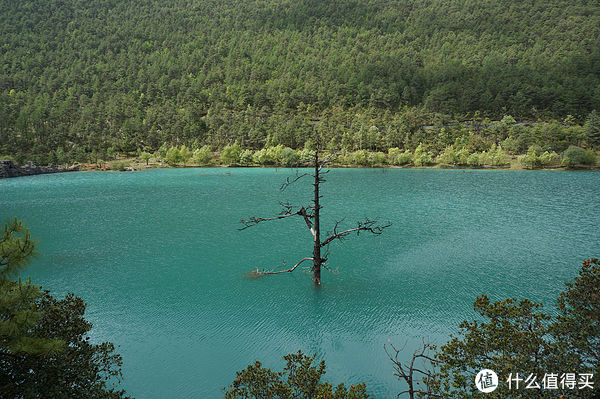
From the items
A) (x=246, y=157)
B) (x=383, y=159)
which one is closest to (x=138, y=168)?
(x=246, y=157)

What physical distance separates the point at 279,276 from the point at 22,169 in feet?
348

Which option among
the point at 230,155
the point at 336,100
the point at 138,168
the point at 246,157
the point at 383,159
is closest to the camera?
the point at 138,168

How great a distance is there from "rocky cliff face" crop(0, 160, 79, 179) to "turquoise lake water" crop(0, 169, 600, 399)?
53.5 metres

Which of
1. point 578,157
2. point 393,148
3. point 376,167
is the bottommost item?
point 376,167

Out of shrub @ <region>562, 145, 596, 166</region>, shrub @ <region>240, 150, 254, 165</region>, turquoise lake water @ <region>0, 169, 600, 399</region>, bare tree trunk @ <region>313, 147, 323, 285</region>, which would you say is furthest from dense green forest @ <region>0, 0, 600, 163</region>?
bare tree trunk @ <region>313, 147, 323, 285</region>

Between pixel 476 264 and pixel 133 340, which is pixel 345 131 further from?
pixel 133 340

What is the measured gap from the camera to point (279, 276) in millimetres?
21234

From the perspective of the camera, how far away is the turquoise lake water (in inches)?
525

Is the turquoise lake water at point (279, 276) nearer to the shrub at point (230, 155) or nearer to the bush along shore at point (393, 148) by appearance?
the bush along shore at point (393, 148)

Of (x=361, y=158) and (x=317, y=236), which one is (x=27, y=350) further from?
(x=361, y=158)

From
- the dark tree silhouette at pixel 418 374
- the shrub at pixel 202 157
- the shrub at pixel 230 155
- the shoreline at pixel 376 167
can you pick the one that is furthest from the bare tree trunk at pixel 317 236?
the shrub at pixel 202 157

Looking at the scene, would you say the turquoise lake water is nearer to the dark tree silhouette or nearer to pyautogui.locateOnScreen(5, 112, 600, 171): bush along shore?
the dark tree silhouette

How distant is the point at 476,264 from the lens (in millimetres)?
23344

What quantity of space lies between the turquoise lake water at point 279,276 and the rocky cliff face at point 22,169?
53519 millimetres
